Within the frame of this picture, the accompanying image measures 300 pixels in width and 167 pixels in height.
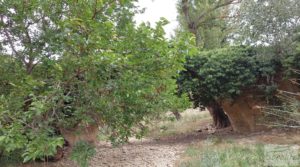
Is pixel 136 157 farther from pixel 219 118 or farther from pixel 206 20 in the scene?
pixel 206 20

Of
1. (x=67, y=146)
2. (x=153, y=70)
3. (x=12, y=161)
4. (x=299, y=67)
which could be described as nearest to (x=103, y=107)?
(x=153, y=70)

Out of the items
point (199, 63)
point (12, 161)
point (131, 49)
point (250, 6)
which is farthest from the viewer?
point (199, 63)

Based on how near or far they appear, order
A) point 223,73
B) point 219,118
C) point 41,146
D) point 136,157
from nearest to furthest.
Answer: point 41,146 → point 136,157 → point 223,73 → point 219,118

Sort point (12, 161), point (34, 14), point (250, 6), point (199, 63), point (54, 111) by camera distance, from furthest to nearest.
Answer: point (199, 63), point (250, 6), point (12, 161), point (34, 14), point (54, 111)

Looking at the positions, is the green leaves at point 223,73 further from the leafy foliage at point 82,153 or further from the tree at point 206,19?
the leafy foliage at point 82,153

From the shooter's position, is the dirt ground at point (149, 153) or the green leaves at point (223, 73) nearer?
the dirt ground at point (149, 153)

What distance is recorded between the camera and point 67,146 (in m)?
7.66

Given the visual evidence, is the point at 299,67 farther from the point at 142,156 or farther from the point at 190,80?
the point at 142,156

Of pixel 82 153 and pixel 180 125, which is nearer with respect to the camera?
pixel 82 153

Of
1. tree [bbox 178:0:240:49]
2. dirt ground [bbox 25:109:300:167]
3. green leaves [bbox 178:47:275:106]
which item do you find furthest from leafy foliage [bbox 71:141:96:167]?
tree [bbox 178:0:240:49]

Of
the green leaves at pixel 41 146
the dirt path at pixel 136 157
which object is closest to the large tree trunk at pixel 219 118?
the dirt path at pixel 136 157

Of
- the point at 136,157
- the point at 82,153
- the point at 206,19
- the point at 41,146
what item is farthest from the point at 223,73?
the point at 41,146

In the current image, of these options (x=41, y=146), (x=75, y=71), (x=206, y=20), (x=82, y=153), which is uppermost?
(x=206, y=20)

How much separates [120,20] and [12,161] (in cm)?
340
